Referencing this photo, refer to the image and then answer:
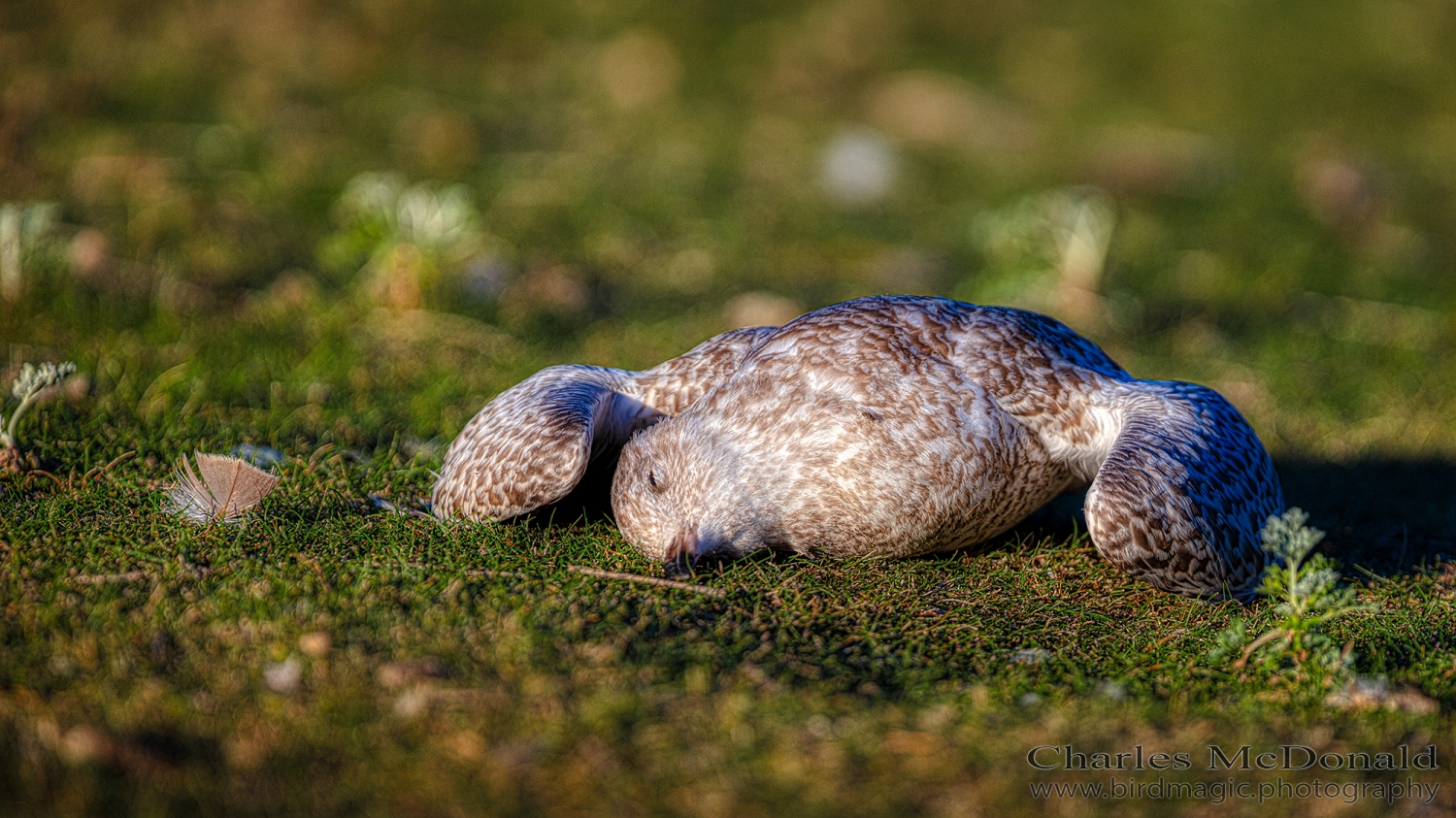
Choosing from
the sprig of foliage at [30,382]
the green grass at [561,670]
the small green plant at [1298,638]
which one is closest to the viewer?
the green grass at [561,670]

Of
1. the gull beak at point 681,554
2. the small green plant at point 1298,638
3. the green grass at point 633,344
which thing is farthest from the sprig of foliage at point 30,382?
the small green plant at point 1298,638

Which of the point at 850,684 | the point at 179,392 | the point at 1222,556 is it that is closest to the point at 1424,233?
the point at 1222,556

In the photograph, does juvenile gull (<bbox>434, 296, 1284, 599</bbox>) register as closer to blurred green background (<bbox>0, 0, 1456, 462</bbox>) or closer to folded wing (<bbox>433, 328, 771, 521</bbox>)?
folded wing (<bbox>433, 328, 771, 521</bbox>)

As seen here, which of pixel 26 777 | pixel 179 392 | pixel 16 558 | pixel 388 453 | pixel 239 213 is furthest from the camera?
pixel 239 213

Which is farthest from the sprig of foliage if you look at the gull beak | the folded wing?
the gull beak

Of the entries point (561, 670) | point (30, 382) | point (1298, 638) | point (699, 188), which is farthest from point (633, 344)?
point (1298, 638)

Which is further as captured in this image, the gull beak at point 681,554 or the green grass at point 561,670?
the gull beak at point 681,554

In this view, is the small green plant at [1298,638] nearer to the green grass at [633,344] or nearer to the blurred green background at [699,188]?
the green grass at [633,344]

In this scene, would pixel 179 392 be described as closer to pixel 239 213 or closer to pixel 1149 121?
pixel 239 213
